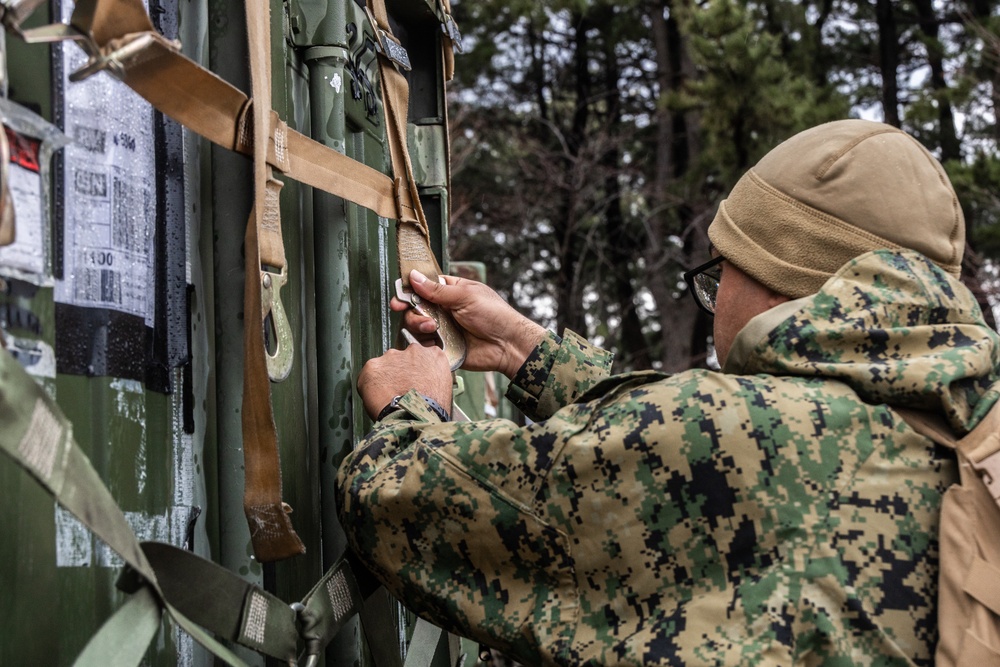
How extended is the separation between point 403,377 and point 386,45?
716mm

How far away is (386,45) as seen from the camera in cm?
224

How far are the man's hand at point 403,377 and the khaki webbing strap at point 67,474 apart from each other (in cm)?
67

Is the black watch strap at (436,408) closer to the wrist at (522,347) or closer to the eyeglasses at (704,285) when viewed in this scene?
the wrist at (522,347)

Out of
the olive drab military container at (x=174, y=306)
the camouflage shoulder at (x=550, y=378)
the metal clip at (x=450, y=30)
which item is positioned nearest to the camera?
the olive drab military container at (x=174, y=306)

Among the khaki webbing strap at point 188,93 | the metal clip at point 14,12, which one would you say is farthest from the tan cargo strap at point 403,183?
the metal clip at point 14,12

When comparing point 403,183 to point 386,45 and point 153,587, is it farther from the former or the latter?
point 153,587

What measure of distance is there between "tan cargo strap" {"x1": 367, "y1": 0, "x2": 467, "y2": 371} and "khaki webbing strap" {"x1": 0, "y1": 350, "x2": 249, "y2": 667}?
103cm

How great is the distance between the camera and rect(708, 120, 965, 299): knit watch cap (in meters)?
1.88

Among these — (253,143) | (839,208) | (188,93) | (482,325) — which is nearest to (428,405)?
(482,325)

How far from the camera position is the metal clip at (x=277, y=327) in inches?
65.7

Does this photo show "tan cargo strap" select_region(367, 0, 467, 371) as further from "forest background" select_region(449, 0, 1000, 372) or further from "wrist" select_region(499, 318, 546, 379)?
"forest background" select_region(449, 0, 1000, 372)

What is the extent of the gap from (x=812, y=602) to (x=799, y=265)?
0.62m

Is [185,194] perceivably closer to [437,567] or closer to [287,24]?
[287,24]

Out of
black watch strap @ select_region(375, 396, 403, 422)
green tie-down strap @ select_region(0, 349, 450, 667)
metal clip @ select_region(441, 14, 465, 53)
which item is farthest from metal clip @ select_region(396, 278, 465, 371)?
metal clip @ select_region(441, 14, 465, 53)
